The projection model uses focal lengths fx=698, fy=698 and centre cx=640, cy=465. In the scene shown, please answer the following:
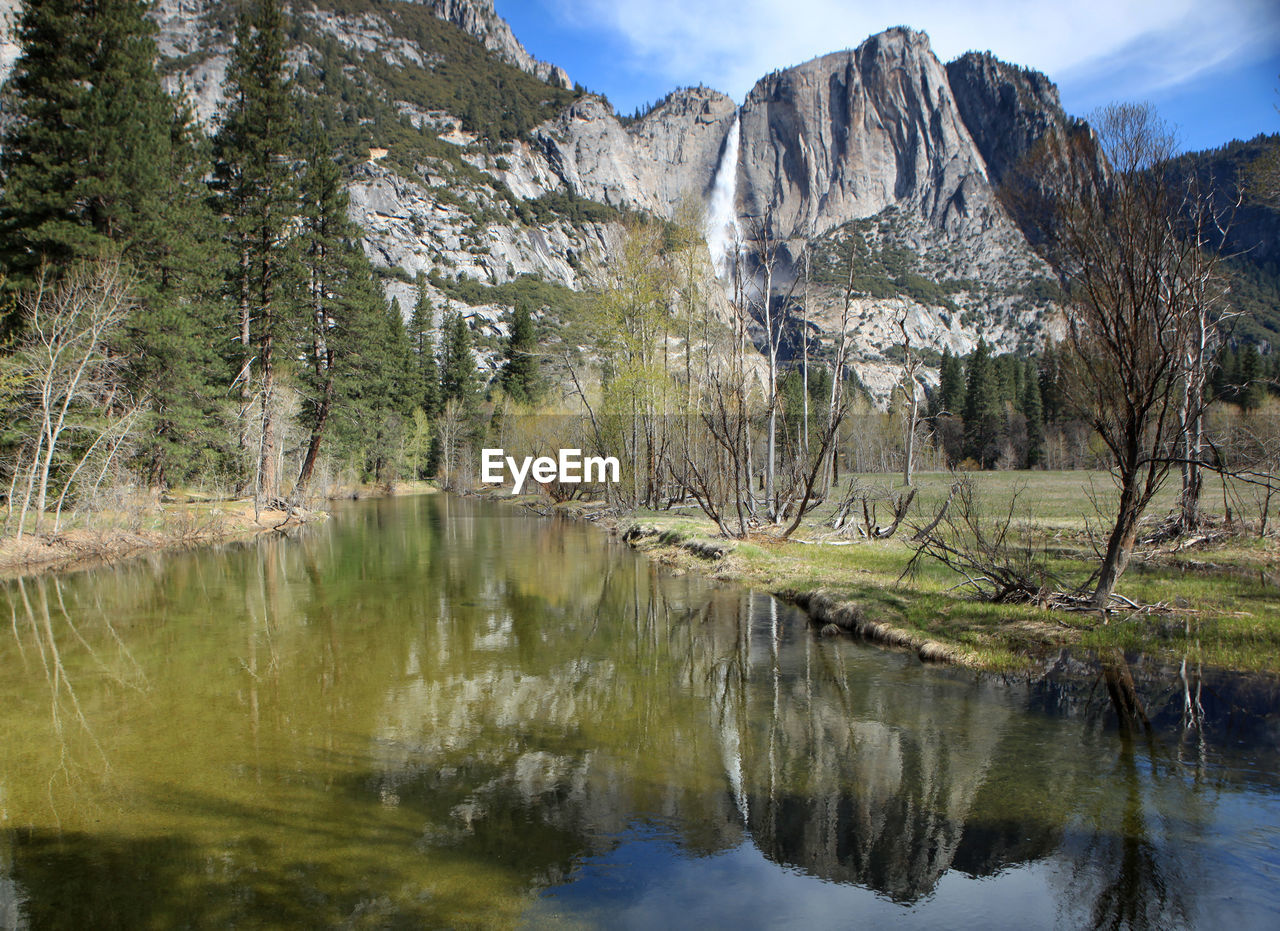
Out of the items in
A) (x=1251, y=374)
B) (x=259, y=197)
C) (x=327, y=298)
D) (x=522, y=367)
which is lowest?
(x=327, y=298)

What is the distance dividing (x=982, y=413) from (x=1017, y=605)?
254 feet

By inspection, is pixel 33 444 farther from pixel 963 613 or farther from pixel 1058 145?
pixel 1058 145

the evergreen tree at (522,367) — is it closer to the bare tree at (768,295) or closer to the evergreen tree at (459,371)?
the evergreen tree at (459,371)

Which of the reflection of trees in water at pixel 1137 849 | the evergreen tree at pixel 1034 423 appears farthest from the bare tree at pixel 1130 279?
the evergreen tree at pixel 1034 423

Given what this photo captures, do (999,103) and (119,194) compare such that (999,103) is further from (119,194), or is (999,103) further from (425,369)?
(119,194)

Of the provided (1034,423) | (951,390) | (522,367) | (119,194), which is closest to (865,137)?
(951,390)

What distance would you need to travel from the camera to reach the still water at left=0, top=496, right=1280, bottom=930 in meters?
4.41

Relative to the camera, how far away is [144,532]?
2195 cm

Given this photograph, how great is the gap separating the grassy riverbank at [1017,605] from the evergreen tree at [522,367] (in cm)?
4895

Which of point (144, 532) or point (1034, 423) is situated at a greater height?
point (1034, 423)

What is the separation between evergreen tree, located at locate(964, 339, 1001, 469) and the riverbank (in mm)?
73092

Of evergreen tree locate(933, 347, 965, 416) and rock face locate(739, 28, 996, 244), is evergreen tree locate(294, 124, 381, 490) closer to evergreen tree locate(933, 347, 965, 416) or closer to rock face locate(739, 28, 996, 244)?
evergreen tree locate(933, 347, 965, 416)

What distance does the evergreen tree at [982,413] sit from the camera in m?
79.6

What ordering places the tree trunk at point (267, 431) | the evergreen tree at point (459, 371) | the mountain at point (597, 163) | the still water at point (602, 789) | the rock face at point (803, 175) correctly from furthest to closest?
the rock face at point (803, 175) → the mountain at point (597, 163) → the evergreen tree at point (459, 371) → the tree trunk at point (267, 431) → the still water at point (602, 789)
